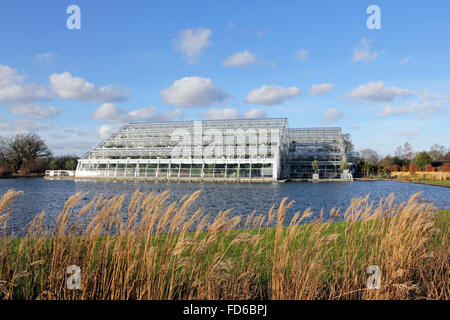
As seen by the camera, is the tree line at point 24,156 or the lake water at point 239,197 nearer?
the lake water at point 239,197

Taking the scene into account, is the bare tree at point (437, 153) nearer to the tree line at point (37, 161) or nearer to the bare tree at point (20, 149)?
the tree line at point (37, 161)

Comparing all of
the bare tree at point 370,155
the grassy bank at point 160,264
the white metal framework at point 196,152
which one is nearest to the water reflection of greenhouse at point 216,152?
the white metal framework at point 196,152

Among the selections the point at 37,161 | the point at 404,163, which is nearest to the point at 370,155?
the point at 404,163

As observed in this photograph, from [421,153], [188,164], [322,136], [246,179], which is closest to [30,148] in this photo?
[188,164]

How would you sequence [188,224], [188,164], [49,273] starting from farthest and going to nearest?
[188,164]
[49,273]
[188,224]

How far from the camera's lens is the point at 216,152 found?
168 feet

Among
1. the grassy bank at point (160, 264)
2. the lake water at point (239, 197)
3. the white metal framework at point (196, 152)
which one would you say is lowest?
the lake water at point (239, 197)

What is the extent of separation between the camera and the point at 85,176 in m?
55.2

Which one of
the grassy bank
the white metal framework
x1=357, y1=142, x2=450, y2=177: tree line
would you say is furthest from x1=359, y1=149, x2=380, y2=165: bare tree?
the grassy bank

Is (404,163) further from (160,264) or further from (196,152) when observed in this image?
(160,264)

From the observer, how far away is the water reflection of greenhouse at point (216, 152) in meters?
49.4

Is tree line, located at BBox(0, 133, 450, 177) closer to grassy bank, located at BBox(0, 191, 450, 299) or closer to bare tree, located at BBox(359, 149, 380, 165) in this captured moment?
bare tree, located at BBox(359, 149, 380, 165)

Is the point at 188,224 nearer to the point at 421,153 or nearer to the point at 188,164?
the point at 188,164

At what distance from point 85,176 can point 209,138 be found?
2257 centimetres
